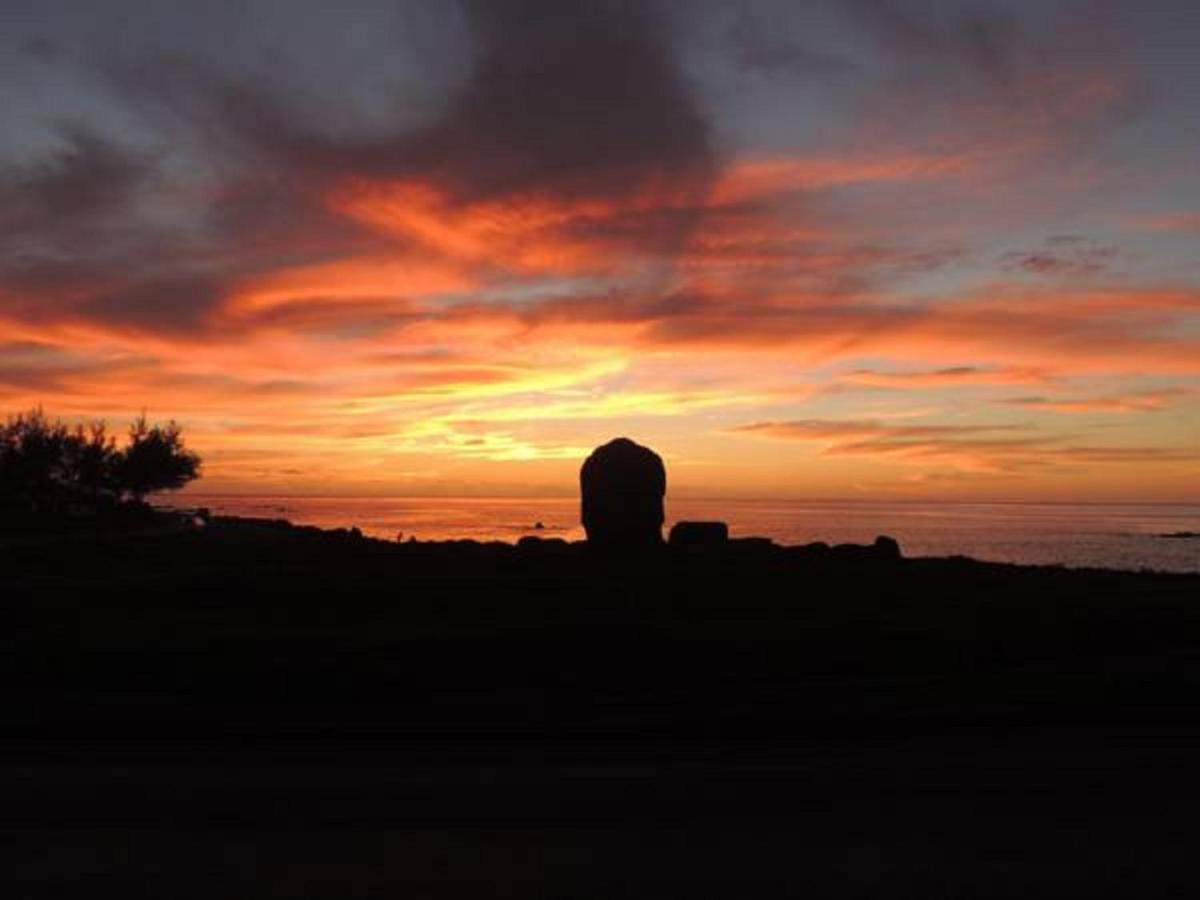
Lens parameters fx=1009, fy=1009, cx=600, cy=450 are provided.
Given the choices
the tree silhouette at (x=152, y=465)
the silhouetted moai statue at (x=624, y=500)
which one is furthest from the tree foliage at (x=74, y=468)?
the silhouetted moai statue at (x=624, y=500)

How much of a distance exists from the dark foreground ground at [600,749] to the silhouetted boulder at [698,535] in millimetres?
16121

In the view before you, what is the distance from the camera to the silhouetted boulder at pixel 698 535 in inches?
1452

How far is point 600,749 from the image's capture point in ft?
35.2

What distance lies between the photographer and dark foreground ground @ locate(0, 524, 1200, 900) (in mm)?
7480

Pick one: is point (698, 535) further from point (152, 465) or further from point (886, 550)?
point (152, 465)

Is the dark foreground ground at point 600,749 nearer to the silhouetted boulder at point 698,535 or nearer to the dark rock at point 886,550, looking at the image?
the dark rock at point 886,550

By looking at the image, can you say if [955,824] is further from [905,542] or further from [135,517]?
[905,542]

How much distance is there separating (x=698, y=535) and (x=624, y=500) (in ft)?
10.9

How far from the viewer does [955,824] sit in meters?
8.37

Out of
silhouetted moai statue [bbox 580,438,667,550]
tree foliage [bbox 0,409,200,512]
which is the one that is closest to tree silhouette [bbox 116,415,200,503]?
tree foliage [bbox 0,409,200,512]

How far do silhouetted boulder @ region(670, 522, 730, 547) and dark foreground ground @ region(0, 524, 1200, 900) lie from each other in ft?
52.9

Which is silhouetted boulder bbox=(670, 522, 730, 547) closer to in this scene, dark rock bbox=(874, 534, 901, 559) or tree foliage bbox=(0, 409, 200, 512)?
dark rock bbox=(874, 534, 901, 559)

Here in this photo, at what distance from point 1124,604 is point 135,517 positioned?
57873 mm

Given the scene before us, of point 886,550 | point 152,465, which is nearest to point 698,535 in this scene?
point 886,550
